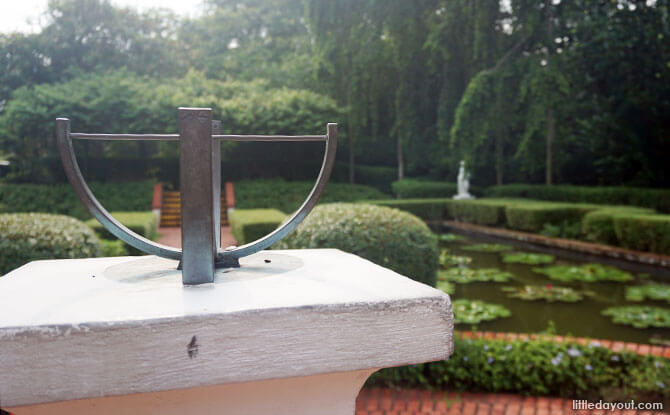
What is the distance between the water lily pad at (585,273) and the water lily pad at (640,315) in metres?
1.30

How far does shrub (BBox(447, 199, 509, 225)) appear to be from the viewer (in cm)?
1062

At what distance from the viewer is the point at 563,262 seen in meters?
7.23

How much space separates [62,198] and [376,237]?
1174 centimetres

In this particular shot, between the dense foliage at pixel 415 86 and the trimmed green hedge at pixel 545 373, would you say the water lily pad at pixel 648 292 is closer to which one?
the trimmed green hedge at pixel 545 373

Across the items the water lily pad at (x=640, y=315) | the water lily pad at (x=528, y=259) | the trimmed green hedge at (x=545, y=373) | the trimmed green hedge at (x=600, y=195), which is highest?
the trimmed green hedge at (x=600, y=195)

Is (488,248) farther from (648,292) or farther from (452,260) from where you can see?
(648,292)

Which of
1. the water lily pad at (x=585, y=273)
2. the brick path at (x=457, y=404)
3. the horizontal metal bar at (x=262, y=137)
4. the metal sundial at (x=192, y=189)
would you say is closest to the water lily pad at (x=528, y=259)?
the water lily pad at (x=585, y=273)

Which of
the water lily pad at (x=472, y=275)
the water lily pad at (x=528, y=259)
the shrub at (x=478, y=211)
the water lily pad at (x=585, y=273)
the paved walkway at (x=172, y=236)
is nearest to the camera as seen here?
the water lily pad at (x=472, y=275)

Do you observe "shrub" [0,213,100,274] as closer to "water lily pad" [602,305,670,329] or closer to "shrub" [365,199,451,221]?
"water lily pad" [602,305,670,329]

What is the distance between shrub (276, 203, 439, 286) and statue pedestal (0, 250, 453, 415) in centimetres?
229

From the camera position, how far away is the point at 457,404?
270 cm

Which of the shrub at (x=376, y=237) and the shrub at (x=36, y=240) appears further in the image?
the shrub at (x=36, y=240)

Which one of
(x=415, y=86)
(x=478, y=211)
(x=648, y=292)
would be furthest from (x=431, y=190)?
(x=648, y=292)

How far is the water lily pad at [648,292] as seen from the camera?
509 cm
